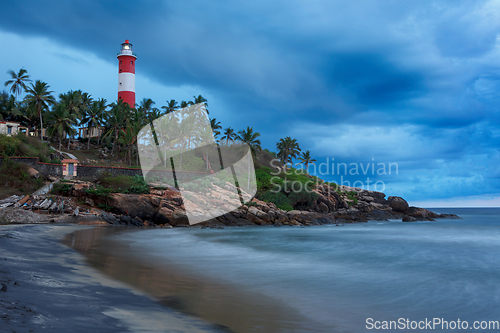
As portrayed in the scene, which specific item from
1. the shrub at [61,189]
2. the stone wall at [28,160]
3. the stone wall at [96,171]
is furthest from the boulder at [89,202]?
the stone wall at [28,160]

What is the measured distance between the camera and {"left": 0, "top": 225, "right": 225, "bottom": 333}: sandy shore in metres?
4.21

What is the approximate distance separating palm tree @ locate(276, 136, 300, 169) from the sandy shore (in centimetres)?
6065

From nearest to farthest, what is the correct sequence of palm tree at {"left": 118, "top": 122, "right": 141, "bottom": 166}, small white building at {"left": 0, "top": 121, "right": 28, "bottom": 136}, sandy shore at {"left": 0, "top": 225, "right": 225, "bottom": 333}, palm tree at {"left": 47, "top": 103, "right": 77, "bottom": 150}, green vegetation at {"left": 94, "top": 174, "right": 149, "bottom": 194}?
sandy shore at {"left": 0, "top": 225, "right": 225, "bottom": 333} < green vegetation at {"left": 94, "top": 174, "right": 149, "bottom": 194} < small white building at {"left": 0, "top": 121, "right": 28, "bottom": 136} < palm tree at {"left": 47, "top": 103, "right": 77, "bottom": 150} < palm tree at {"left": 118, "top": 122, "right": 141, "bottom": 166}

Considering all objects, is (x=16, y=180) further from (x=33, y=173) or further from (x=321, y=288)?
(x=321, y=288)

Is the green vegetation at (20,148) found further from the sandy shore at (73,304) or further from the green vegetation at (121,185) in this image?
the sandy shore at (73,304)

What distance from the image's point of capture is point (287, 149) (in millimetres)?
67938

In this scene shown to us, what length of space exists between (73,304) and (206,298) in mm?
2886

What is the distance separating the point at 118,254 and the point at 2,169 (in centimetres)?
2427

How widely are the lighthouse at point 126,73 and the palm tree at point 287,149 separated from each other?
1223 inches

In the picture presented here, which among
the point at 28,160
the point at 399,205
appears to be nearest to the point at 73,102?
the point at 28,160

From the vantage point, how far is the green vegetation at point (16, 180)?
27.6 m

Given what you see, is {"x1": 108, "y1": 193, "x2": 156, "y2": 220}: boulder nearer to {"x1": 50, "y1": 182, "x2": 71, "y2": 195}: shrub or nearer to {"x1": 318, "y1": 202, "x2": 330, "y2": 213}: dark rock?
{"x1": 50, "y1": 182, "x2": 71, "y2": 195}: shrub

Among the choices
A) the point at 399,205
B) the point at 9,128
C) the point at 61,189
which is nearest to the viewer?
the point at 61,189

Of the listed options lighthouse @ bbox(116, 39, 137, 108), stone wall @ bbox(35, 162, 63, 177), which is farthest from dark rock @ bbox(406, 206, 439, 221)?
lighthouse @ bbox(116, 39, 137, 108)
